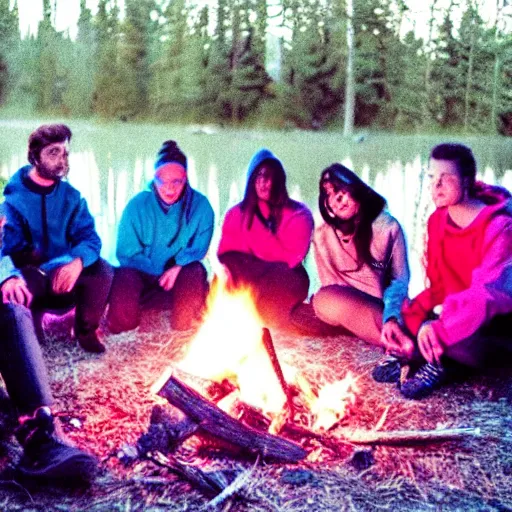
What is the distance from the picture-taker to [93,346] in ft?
13.1

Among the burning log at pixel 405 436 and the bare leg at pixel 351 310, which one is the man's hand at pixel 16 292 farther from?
the burning log at pixel 405 436

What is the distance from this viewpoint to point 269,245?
438 centimetres

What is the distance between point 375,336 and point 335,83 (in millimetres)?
1718

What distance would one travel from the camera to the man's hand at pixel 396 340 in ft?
11.8

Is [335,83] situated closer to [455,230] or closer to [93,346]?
[455,230]

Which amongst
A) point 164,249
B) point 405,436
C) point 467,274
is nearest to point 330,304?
point 467,274

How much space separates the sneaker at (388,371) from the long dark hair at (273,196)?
3.72ft

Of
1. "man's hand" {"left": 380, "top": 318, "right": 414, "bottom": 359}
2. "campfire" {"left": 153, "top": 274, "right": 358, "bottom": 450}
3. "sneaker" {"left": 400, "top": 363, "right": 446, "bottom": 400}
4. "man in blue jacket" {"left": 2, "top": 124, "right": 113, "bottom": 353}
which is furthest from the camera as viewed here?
"man in blue jacket" {"left": 2, "top": 124, "right": 113, "bottom": 353}

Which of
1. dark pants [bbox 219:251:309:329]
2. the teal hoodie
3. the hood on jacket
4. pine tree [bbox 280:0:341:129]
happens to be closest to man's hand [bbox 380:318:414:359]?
dark pants [bbox 219:251:309:329]

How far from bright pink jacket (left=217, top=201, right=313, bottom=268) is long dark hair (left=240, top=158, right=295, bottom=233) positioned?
3 cm

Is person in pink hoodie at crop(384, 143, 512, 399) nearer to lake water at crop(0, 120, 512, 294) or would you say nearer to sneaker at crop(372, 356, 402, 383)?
sneaker at crop(372, 356, 402, 383)

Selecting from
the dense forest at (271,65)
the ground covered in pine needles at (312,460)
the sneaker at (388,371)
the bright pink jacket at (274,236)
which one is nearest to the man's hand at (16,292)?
the ground covered in pine needles at (312,460)

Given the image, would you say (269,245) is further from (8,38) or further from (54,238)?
(8,38)

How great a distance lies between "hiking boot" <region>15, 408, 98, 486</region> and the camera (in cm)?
257
